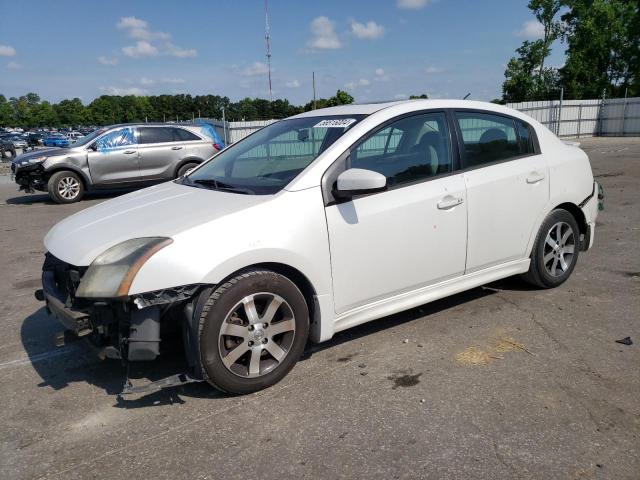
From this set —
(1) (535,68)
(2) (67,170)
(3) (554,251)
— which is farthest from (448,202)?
(1) (535,68)

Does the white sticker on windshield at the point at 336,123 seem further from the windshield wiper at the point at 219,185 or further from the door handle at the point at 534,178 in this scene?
the door handle at the point at 534,178

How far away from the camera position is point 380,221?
3.52 m

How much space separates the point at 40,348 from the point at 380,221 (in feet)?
8.98

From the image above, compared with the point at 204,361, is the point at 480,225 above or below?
above

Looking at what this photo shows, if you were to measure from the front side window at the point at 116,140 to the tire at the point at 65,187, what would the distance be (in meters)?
0.87

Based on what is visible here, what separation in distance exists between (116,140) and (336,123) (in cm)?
971

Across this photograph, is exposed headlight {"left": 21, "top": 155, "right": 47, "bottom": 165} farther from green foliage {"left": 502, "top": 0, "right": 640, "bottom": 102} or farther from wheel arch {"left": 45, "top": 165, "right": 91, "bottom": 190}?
green foliage {"left": 502, "top": 0, "right": 640, "bottom": 102}

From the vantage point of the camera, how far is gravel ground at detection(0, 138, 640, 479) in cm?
254

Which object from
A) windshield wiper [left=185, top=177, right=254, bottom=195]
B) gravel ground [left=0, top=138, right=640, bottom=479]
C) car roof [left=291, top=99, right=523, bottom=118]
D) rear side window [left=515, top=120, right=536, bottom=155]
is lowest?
gravel ground [left=0, top=138, right=640, bottom=479]

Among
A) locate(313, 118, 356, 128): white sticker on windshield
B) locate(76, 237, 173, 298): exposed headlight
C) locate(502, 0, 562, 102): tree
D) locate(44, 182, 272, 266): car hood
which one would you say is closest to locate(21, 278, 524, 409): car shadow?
locate(76, 237, 173, 298): exposed headlight

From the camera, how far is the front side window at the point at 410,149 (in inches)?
145

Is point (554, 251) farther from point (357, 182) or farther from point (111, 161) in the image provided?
point (111, 161)

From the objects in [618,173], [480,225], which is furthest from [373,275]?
[618,173]

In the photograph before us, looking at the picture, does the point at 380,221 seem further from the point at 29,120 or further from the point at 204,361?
the point at 29,120
